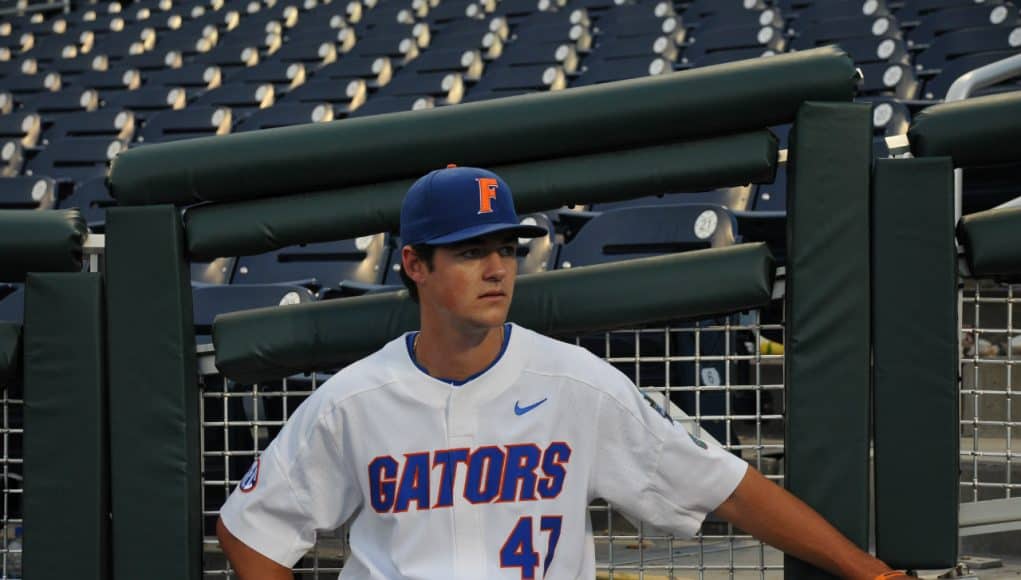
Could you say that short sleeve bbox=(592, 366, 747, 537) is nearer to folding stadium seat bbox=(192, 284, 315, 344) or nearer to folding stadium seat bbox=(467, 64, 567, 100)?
folding stadium seat bbox=(192, 284, 315, 344)

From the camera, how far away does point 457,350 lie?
79.1 inches

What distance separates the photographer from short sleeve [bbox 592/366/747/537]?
2.06 meters

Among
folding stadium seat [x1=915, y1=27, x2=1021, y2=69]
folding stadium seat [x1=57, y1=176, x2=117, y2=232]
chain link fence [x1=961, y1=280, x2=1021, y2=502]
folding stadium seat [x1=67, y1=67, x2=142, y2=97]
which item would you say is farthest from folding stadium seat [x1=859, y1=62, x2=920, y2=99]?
folding stadium seat [x1=67, y1=67, x2=142, y2=97]

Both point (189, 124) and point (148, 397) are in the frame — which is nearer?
point (148, 397)

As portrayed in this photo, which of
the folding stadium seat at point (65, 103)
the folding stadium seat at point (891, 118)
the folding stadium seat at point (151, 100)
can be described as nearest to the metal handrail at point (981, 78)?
the folding stadium seat at point (891, 118)

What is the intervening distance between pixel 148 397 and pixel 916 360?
1.43 meters

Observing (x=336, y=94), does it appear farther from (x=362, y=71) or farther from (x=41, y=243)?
(x=41, y=243)

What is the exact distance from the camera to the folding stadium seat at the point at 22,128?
925 cm

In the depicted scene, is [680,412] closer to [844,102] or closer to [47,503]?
[844,102]

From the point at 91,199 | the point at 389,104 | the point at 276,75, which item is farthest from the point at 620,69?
the point at 91,199

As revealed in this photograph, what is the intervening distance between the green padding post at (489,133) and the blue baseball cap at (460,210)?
325 mm

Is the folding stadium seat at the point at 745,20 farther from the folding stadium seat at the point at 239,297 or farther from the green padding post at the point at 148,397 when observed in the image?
the green padding post at the point at 148,397

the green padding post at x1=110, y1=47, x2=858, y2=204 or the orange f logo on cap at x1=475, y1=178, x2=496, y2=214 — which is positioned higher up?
the green padding post at x1=110, y1=47, x2=858, y2=204

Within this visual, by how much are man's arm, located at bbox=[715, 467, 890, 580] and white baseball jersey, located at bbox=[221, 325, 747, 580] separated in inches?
1.2
